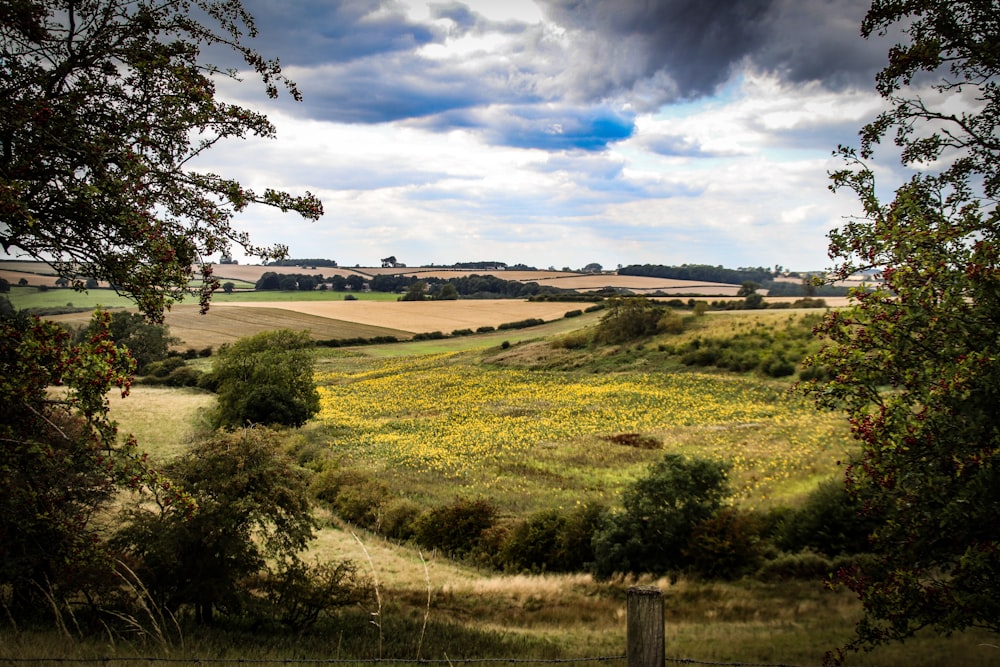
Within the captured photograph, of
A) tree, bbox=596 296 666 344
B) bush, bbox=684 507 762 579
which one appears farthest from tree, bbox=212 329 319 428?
tree, bbox=596 296 666 344

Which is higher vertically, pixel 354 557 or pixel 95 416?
pixel 95 416

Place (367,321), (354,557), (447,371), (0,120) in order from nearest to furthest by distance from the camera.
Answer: (0,120)
(354,557)
(447,371)
(367,321)

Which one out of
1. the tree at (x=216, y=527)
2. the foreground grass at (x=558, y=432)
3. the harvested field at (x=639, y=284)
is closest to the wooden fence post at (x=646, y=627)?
the tree at (x=216, y=527)

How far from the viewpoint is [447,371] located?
7331cm

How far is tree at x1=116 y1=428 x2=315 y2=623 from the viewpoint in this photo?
11758 mm

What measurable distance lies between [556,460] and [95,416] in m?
29.5

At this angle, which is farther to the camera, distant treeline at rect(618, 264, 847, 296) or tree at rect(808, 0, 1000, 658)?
distant treeline at rect(618, 264, 847, 296)

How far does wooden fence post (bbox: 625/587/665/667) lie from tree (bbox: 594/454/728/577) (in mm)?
14178

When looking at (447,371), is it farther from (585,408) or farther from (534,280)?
(534,280)

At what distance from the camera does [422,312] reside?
117188 mm

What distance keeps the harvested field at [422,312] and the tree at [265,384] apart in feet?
170

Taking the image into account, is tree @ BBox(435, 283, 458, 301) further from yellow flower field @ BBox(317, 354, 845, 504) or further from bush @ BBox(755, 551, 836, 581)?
bush @ BBox(755, 551, 836, 581)

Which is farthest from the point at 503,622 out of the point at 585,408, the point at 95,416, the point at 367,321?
the point at 367,321

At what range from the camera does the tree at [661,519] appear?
1938 cm
